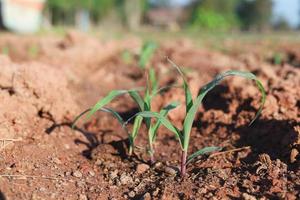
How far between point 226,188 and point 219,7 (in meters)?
38.5

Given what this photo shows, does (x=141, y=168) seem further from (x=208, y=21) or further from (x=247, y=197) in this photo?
(x=208, y=21)

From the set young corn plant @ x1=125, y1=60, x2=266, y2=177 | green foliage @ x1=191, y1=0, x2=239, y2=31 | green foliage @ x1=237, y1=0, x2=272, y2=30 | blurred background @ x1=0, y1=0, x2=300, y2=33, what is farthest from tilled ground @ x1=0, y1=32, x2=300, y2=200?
green foliage @ x1=237, y1=0, x2=272, y2=30

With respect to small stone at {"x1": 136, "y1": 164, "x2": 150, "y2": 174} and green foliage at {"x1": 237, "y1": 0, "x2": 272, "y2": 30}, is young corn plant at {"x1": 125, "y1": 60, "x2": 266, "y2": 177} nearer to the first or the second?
small stone at {"x1": 136, "y1": 164, "x2": 150, "y2": 174}

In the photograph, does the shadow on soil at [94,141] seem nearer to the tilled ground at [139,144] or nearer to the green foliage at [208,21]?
the tilled ground at [139,144]

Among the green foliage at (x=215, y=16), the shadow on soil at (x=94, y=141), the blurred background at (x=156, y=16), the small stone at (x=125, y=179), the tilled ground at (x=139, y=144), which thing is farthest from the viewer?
the green foliage at (x=215, y=16)

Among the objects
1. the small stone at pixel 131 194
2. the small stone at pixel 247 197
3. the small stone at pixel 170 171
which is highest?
the small stone at pixel 247 197

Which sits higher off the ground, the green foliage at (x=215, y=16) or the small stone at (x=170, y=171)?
the green foliage at (x=215, y=16)

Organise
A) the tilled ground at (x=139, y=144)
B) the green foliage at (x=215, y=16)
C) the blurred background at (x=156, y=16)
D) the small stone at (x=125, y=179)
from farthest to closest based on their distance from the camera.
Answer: the green foliage at (x=215, y=16) → the blurred background at (x=156, y=16) → the small stone at (x=125, y=179) → the tilled ground at (x=139, y=144)

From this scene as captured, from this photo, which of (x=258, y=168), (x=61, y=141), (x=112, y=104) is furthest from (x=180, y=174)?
(x=112, y=104)

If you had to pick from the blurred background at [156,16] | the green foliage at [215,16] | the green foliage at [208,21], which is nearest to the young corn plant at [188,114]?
the blurred background at [156,16]

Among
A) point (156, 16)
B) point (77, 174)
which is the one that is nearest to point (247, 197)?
point (77, 174)

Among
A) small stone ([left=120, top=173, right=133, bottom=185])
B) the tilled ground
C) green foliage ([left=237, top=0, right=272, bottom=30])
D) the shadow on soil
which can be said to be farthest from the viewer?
green foliage ([left=237, top=0, right=272, bottom=30])

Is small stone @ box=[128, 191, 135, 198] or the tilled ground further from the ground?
the tilled ground

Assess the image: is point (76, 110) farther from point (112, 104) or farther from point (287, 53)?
point (287, 53)
